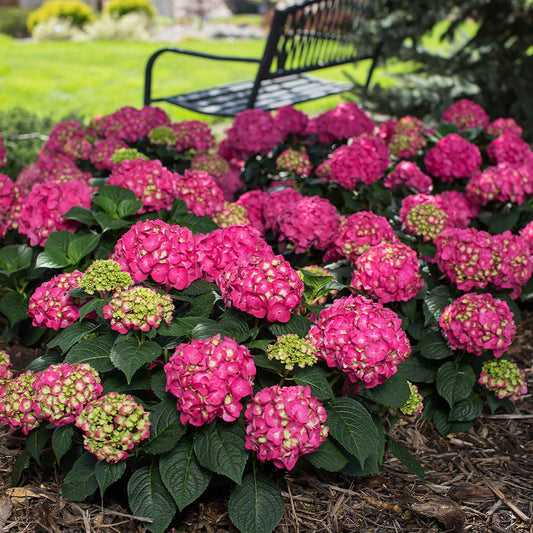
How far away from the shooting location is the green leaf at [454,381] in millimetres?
2268

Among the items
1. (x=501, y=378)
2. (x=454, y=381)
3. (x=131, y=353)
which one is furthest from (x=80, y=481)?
(x=501, y=378)

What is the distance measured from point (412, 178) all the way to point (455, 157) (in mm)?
275

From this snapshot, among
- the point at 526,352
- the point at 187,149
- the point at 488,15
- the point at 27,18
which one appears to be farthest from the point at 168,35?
the point at 526,352

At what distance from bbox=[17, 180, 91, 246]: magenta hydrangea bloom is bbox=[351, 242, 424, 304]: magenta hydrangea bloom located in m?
1.17

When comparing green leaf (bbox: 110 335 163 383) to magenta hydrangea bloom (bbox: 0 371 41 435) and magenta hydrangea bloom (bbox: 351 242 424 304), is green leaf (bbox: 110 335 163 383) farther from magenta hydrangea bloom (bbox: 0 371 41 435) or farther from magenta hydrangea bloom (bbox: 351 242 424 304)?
magenta hydrangea bloom (bbox: 351 242 424 304)

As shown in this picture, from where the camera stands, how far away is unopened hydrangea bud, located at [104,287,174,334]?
179cm

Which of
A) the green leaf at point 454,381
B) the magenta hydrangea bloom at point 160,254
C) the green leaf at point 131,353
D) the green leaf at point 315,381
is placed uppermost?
the magenta hydrangea bloom at point 160,254

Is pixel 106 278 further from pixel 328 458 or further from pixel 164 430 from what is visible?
pixel 328 458

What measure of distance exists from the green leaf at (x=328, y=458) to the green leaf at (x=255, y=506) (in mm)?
148

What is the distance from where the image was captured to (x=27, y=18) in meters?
17.7

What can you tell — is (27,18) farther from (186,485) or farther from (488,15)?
(186,485)

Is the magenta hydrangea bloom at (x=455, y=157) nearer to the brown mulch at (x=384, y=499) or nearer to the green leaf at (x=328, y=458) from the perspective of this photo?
the brown mulch at (x=384, y=499)

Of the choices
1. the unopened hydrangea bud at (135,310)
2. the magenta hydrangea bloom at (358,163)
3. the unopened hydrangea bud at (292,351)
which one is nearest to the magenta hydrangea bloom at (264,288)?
the unopened hydrangea bud at (292,351)

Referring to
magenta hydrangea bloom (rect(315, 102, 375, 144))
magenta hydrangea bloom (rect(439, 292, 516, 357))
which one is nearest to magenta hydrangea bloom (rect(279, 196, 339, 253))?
magenta hydrangea bloom (rect(439, 292, 516, 357))
